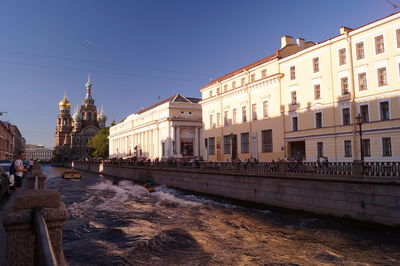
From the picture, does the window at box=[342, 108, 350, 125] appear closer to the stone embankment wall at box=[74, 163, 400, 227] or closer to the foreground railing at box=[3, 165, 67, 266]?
the stone embankment wall at box=[74, 163, 400, 227]

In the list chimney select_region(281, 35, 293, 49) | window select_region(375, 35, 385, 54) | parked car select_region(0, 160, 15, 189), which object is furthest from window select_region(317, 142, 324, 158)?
parked car select_region(0, 160, 15, 189)

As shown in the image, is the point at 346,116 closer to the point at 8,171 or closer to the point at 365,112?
the point at 365,112

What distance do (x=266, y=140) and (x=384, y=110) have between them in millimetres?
13179

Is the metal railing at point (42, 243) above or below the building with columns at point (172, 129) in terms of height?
below

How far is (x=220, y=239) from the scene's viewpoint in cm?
1335

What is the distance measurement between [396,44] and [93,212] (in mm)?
25827

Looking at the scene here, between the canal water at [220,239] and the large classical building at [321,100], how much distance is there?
782 centimetres

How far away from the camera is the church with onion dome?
151 metres

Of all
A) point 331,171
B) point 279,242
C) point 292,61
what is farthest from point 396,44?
point 279,242

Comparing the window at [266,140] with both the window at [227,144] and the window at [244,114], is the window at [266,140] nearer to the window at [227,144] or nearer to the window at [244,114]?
A: the window at [244,114]

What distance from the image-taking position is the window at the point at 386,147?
24.9 m

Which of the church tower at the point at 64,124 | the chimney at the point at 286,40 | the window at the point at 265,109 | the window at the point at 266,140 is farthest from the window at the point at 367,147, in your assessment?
the church tower at the point at 64,124

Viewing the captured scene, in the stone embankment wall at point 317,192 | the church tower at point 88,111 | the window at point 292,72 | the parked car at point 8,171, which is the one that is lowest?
the stone embankment wall at point 317,192

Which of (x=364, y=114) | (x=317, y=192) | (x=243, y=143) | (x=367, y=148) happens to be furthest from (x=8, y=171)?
(x=364, y=114)
